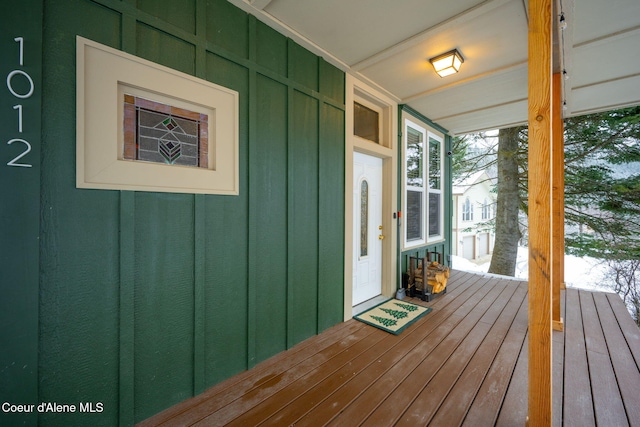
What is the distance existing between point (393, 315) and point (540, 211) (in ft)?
7.01

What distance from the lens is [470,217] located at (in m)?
12.0

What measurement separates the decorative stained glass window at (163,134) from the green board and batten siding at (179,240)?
247 mm

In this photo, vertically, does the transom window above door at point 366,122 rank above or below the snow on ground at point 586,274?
above

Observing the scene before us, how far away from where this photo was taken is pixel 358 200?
3.30m

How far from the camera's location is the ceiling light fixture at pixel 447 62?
2523 mm

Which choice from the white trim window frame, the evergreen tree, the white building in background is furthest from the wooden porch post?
the white building in background

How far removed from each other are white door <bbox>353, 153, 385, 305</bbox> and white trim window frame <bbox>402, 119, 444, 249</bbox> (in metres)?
0.53

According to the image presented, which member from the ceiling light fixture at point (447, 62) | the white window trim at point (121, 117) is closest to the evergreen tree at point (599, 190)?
the ceiling light fixture at point (447, 62)

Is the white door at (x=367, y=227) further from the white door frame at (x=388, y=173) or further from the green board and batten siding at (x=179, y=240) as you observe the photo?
the green board and batten siding at (x=179, y=240)

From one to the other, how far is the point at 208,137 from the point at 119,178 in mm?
634

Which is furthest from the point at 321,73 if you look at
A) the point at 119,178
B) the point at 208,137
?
the point at 119,178

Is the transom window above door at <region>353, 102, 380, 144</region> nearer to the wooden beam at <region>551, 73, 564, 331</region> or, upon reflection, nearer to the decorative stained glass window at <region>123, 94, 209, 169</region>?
the wooden beam at <region>551, 73, 564, 331</region>

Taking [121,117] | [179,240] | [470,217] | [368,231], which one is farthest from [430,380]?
[470,217]

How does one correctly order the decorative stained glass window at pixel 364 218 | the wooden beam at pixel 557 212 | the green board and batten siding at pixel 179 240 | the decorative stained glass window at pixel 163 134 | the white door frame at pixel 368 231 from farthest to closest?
the decorative stained glass window at pixel 364 218 < the white door frame at pixel 368 231 < the wooden beam at pixel 557 212 < the decorative stained glass window at pixel 163 134 < the green board and batten siding at pixel 179 240
